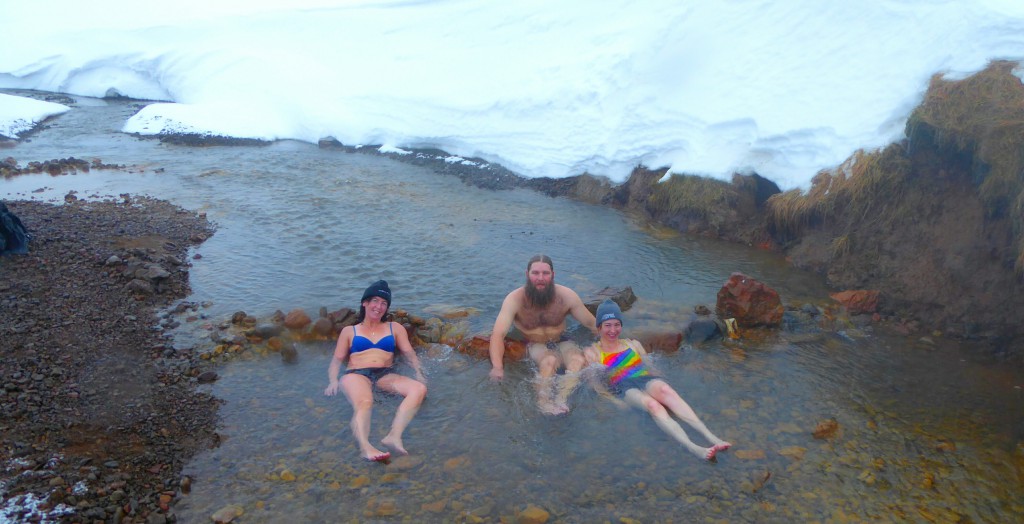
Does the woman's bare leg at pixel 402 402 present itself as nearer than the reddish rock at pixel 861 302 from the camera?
Yes

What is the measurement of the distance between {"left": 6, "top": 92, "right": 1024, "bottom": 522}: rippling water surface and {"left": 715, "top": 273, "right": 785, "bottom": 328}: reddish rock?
327mm

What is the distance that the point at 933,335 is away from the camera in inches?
314

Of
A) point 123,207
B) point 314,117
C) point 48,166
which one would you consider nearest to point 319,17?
point 314,117

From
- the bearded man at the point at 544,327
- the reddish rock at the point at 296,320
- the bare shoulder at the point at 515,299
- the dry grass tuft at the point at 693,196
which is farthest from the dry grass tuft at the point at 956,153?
the reddish rock at the point at 296,320

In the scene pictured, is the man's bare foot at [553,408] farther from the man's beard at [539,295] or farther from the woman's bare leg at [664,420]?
the man's beard at [539,295]

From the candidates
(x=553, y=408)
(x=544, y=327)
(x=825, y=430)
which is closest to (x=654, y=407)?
(x=553, y=408)

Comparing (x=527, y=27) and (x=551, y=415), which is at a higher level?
(x=527, y=27)

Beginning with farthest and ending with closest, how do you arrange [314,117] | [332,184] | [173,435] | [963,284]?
[314,117] → [332,184] → [963,284] → [173,435]

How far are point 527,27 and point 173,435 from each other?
17380 millimetres

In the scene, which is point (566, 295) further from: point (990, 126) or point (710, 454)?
point (990, 126)

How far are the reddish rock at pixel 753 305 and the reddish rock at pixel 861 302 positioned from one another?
1126 mm

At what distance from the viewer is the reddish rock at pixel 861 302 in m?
8.66

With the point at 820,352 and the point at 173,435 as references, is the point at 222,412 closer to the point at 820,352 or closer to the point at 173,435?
the point at 173,435

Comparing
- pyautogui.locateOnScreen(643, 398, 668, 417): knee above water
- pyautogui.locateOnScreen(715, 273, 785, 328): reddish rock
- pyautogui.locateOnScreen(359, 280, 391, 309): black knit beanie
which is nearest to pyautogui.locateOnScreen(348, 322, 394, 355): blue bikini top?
pyautogui.locateOnScreen(359, 280, 391, 309): black knit beanie
